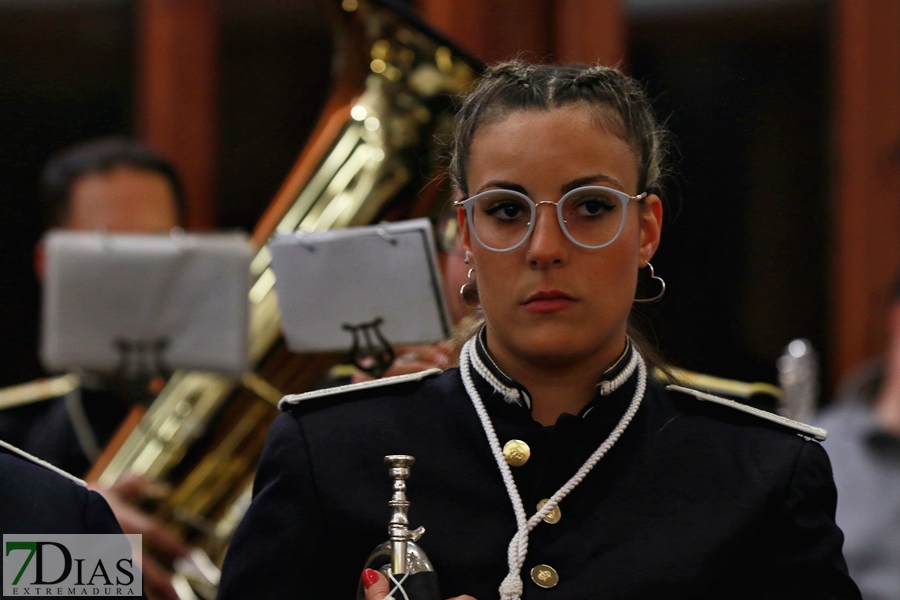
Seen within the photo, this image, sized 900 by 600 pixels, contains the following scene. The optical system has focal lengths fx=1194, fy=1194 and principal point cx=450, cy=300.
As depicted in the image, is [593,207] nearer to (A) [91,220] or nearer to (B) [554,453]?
(B) [554,453]

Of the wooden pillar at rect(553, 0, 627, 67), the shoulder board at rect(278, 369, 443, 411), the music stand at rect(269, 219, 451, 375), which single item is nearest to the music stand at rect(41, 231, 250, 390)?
the music stand at rect(269, 219, 451, 375)

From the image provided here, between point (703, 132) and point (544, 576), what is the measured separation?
1.98 metres

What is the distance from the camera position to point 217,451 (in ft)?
6.52

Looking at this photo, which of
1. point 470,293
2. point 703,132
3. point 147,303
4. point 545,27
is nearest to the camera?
point 470,293

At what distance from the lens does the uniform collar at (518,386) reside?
3.68 ft

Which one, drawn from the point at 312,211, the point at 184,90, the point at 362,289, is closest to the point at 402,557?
the point at 362,289

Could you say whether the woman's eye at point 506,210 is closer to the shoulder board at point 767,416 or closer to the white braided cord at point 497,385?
the white braided cord at point 497,385

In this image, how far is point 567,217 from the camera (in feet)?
3.51

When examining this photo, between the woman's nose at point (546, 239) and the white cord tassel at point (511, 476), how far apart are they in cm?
16

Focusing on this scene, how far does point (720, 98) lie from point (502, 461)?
1.97 metres

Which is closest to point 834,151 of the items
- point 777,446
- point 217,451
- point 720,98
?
point 720,98

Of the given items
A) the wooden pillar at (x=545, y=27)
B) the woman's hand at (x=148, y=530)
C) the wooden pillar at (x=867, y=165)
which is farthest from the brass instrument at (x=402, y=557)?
the wooden pillar at (x=867, y=165)

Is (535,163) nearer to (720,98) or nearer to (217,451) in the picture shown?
(217,451)

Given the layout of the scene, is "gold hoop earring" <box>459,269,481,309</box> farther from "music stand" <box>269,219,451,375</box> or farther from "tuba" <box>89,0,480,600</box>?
"tuba" <box>89,0,480,600</box>
